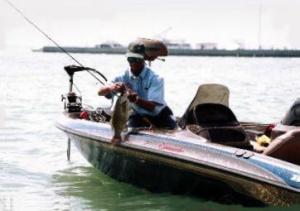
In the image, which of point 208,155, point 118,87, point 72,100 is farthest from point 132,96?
point 72,100

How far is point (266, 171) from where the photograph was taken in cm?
736

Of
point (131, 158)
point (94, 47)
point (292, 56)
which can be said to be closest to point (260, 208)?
point (131, 158)

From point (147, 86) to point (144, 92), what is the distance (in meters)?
→ 0.10

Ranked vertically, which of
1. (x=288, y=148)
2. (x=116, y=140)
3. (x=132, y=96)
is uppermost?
(x=132, y=96)

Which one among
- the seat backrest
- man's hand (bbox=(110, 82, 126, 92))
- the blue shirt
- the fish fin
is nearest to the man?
the blue shirt

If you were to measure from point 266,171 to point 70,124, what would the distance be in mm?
3721

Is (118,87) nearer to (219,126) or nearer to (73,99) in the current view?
(219,126)

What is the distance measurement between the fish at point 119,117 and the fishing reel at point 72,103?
8.06ft

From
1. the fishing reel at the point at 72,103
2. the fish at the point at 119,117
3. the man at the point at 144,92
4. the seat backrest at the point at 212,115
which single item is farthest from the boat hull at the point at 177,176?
the fishing reel at the point at 72,103

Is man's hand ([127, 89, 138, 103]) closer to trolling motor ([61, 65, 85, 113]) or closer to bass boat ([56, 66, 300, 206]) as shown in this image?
bass boat ([56, 66, 300, 206])

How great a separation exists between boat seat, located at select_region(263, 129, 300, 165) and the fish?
1.71m

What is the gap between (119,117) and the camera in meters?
8.74

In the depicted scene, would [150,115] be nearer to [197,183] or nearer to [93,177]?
[197,183]

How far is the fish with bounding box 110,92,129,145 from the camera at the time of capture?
8.62 m
